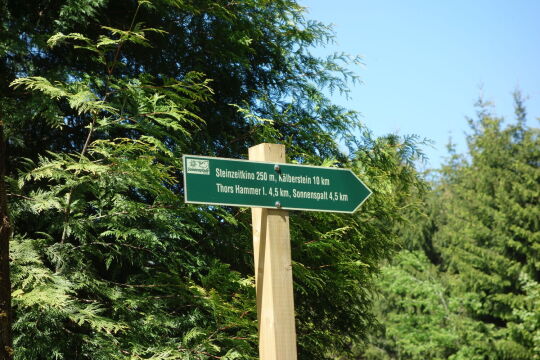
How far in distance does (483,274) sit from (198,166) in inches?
857

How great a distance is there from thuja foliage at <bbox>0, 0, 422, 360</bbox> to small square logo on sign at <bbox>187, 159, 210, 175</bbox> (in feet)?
8.24

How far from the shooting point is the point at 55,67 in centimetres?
813

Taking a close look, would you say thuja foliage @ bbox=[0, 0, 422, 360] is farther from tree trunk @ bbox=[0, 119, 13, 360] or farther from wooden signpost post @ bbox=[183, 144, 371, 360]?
wooden signpost post @ bbox=[183, 144, 371, 360]

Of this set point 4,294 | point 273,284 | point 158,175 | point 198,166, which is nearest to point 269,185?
point 198,166

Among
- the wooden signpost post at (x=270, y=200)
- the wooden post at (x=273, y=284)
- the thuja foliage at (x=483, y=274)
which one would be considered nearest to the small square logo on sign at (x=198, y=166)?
the wooden signpost post at (x=270, y=200)

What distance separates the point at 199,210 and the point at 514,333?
17833 millimetres

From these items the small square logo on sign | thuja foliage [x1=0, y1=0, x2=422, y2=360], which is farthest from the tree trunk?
the small square logo on sign

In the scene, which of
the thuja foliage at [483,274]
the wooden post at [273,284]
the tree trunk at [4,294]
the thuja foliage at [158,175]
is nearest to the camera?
the wooden post at [273,284]

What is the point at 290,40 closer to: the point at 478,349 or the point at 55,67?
the point at 55,67

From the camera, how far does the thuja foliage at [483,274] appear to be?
22.8 meters

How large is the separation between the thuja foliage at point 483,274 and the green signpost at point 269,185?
18.0 m

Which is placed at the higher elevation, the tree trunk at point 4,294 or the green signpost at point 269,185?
the green signpost at point 269,185

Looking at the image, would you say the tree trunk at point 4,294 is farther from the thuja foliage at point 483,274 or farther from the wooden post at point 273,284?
the thuja foliage at point 483,274

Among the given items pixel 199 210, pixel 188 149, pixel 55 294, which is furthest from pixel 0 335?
pixel 188 149
